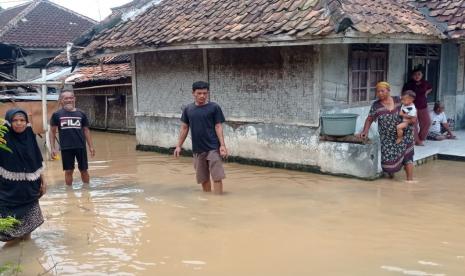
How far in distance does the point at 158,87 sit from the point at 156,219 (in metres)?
5.82

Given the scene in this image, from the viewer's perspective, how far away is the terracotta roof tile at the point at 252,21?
7.85m

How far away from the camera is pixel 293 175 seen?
872 cm

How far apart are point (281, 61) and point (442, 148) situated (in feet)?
13.3

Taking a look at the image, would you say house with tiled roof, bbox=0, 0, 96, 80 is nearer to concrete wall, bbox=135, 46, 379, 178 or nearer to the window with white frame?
concrete wall, bbox=135, 46, 379, 178

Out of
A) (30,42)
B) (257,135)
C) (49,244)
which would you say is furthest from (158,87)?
(30,42)

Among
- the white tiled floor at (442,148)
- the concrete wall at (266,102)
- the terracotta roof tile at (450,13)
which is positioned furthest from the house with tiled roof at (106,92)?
the white tiled floor at (442,148)

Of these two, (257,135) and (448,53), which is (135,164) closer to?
(257,135)

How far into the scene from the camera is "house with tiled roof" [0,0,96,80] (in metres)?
24.0

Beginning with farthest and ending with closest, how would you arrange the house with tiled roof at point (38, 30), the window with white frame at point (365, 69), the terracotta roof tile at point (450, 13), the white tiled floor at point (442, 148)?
1. the house with tiled roof at point (38, 30)
2. the terracotta roof tile at point (450, 13)
3. the white tiled floor at point (442, 148)
4. the window with white frame at point (365, 69)

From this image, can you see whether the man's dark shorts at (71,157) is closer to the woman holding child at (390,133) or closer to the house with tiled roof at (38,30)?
the woman holding child at (390,133)

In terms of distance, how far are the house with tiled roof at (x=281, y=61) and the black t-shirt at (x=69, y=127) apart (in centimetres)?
277

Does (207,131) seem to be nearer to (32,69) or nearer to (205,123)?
(205,123)

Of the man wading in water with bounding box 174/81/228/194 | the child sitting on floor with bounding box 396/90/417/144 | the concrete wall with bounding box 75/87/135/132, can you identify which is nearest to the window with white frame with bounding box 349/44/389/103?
the child sitting on floor with bounding box 396/90/417/144

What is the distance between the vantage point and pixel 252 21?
8.88 metres
